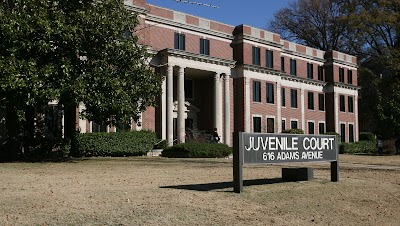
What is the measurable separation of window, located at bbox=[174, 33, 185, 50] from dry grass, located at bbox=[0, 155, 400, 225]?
2496cm

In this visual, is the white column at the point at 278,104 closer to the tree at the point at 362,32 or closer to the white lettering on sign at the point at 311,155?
the tree at the point at 362,32

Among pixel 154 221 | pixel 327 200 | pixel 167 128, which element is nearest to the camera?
pixel 154 221

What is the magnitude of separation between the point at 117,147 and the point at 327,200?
19.1 metres

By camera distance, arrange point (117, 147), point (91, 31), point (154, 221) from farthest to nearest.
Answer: point (117, 147) → point (91, 31) → point (154, 221)

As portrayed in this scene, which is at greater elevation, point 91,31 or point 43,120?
point 91,31

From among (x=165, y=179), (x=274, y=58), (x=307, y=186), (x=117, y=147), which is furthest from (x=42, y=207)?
(x=274, y=58)

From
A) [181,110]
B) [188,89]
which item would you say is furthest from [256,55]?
[181,110]

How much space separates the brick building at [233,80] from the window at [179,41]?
7 cm

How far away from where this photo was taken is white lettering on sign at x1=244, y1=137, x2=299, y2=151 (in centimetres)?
1004

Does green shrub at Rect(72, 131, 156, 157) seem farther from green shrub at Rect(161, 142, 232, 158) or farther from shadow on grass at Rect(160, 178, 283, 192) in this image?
shadow on grass at Rect(160, 178, 283, 192)

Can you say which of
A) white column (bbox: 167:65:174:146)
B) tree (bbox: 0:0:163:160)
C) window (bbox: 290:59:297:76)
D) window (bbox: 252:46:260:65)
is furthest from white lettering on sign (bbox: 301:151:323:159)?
window (bbox: 290:59:297:76)

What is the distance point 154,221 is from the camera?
7102mm

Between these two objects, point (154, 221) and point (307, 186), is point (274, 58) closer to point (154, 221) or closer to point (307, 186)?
point (307, 186)

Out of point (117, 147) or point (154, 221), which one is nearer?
point (154, 221)
